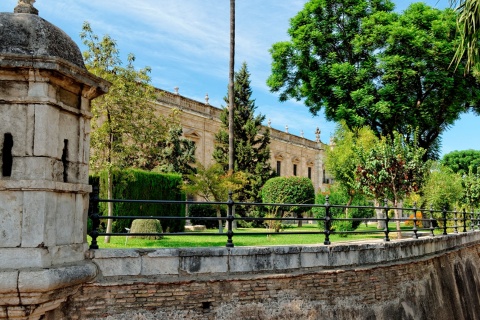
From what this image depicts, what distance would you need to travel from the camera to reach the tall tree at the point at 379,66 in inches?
920

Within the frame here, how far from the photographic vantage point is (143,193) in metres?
18.6

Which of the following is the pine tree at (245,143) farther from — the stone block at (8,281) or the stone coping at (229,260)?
the stone block at (8,281)

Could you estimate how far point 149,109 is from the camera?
15.3 meters

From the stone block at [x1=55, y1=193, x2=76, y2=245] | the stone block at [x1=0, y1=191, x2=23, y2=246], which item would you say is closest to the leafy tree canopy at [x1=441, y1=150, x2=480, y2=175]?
the stone block at [x1=55, y1=193, x2=76, y2=245]

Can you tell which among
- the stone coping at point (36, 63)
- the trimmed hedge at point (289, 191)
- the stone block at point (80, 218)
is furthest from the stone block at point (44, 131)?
the trimmed hedge at point (289, 191)

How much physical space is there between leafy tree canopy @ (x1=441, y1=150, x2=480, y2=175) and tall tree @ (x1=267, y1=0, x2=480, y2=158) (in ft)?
131

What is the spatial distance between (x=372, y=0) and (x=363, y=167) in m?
13.4

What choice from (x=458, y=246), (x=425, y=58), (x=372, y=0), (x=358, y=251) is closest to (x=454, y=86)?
(x=425, y=58)

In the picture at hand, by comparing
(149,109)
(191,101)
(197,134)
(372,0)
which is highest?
(372,0)

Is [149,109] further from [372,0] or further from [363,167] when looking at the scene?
[372,0]

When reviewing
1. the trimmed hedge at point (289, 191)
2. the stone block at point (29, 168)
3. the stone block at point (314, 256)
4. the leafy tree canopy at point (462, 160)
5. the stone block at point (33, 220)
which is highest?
the leafy tree canopy at point (462, 160)

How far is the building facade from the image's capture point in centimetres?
3116

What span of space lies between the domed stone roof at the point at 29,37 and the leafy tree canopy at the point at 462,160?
2535 inches

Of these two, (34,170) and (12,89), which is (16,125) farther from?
(34,170)
